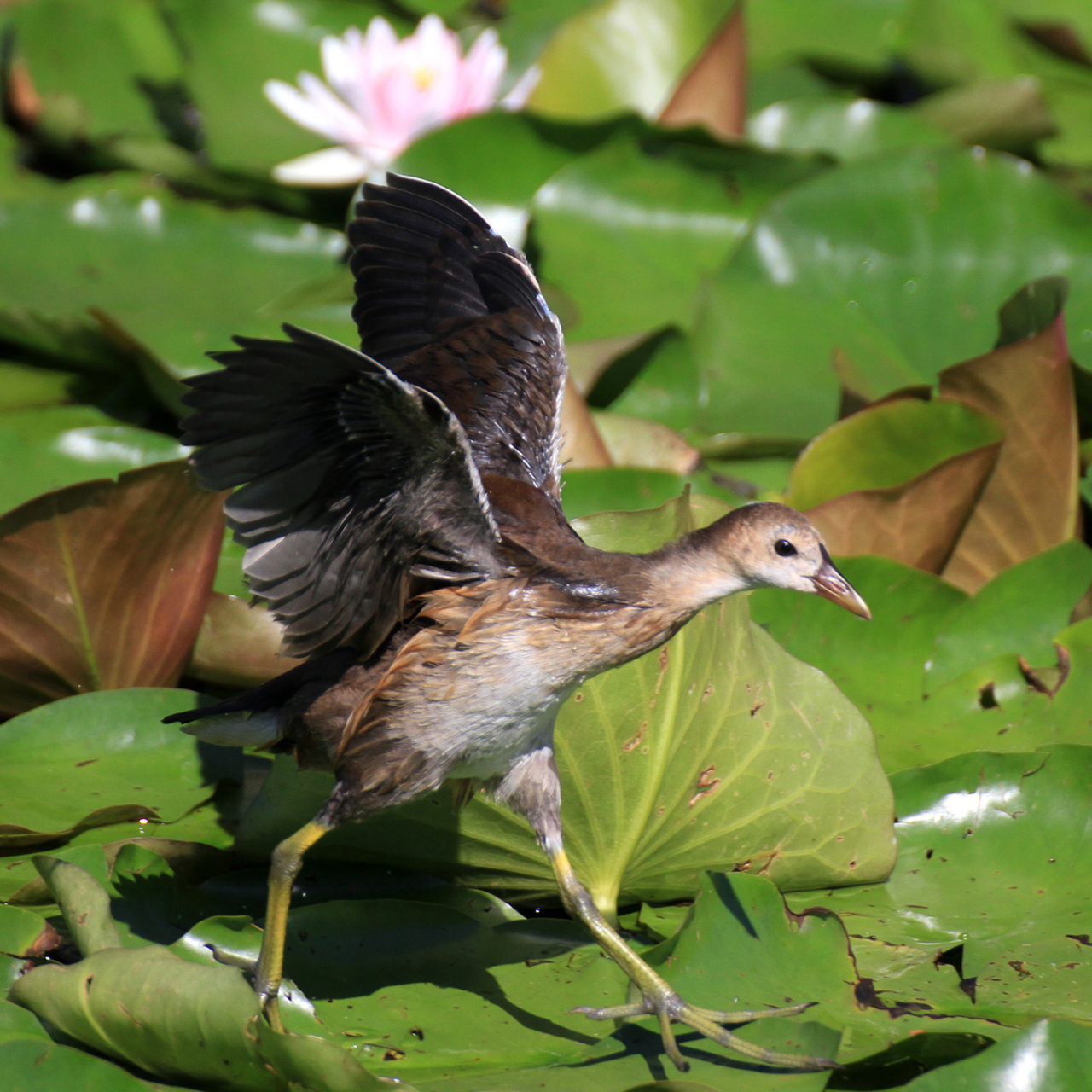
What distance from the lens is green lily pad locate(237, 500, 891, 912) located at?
2.61 m

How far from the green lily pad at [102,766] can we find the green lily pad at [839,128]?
3452 mm

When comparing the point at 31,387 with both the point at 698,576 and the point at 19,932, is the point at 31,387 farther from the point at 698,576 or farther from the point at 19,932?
the point at 698,576

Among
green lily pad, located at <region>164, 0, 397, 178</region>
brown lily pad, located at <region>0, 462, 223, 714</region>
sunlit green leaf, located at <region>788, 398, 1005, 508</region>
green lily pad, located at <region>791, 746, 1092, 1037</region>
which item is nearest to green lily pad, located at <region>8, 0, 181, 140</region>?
green lily pad, located at <region>164, 0, 397, 178</region>

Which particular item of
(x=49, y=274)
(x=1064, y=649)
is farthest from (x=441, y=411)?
(x=49, y=274)

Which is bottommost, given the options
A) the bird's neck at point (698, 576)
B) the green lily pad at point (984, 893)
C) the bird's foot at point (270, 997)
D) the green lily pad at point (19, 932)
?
the green lily pad at point (984, 893)

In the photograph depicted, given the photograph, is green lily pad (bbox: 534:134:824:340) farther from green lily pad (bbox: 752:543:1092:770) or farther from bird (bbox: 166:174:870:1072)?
bird (bbox: 166:174:870:1072)

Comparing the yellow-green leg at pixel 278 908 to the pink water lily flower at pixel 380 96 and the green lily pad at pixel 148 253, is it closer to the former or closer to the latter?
the green lily pad at pixel 148 253

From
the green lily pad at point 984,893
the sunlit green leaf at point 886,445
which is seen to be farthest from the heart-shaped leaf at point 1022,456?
the green lily pad at point 984,893

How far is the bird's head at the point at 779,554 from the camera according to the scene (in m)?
2.44

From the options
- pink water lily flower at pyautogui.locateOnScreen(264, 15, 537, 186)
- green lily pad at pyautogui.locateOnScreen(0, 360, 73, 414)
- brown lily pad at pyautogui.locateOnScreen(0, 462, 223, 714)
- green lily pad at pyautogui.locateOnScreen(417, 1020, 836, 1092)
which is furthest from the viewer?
pink water lily flower at pyautogui.locateOnScreen(264, 15, 537, 186)

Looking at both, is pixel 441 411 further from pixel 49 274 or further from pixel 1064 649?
pixel 49 274

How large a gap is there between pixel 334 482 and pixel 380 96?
2.78 metres

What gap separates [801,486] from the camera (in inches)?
136

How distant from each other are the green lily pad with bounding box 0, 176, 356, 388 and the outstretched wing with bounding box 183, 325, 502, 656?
189 centimetres
